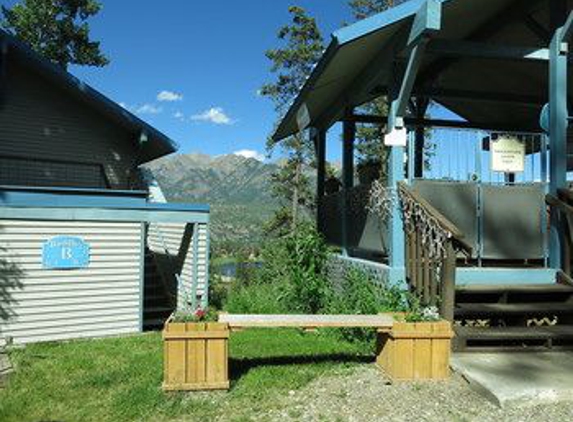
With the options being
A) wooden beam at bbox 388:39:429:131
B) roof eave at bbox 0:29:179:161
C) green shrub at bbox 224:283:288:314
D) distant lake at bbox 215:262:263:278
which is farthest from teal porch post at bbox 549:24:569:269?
roof eave at bbox 0:29:179:161

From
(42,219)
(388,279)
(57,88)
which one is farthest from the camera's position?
(57,88)

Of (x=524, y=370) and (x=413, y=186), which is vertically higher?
(x=413, y=186)

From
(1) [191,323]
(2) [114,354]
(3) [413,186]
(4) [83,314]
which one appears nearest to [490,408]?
(1) [191,323]

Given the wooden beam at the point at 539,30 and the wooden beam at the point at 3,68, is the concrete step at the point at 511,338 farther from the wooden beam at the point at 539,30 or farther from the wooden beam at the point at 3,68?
the wooden beam at the point at 3,68

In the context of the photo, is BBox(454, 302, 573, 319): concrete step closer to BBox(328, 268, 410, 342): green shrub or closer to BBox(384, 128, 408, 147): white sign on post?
BBox(328, 268, 410, 342): green shrub

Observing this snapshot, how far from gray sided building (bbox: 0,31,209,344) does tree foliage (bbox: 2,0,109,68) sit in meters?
10.2

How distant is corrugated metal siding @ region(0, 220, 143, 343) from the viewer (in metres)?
9.57

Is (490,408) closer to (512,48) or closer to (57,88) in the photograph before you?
(512,48)

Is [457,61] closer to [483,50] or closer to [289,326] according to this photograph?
[483,50]

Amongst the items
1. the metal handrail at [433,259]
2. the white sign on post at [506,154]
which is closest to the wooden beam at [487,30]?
the white sign on post at [506,154]

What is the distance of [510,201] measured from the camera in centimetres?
866

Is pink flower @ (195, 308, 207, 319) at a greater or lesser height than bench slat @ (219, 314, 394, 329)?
greater

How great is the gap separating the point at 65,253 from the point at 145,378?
3882 millimetres

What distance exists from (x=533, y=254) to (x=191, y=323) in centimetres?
502
